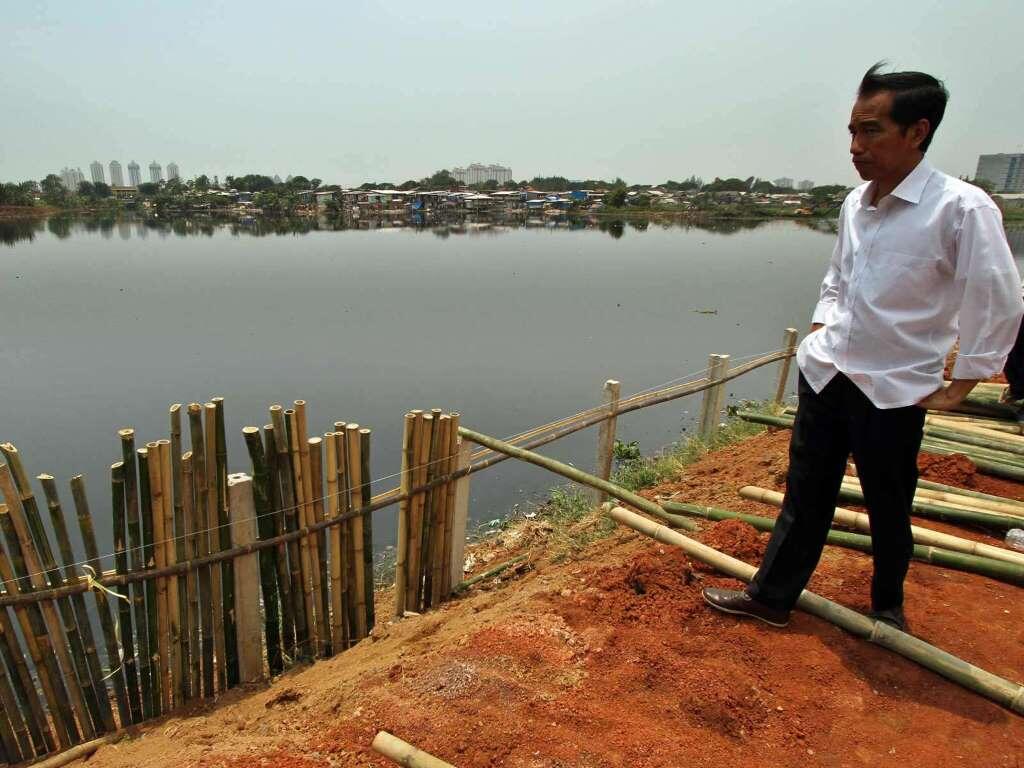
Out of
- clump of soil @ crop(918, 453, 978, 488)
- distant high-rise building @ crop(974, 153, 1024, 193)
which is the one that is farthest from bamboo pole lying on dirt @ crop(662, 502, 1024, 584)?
distant high-rise building @ crop(974, 153, 1024, 193)

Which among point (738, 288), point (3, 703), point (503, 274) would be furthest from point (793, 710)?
point (503, 274)

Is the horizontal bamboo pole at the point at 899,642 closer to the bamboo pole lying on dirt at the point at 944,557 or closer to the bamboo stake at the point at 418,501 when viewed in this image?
the bamboo pole lying on dirt at the point at 944,557

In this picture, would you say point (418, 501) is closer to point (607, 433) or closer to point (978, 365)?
point (607, 433)

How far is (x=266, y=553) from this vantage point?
3164 mm

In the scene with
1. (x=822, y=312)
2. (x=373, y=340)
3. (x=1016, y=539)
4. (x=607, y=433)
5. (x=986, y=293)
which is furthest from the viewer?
(x=373, y=340)

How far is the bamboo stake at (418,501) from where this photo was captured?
3.50m

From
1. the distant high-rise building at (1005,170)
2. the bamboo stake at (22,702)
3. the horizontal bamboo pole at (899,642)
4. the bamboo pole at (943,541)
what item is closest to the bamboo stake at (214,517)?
the bamboo stake at (22,702)

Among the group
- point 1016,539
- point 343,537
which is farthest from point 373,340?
point 1016,539

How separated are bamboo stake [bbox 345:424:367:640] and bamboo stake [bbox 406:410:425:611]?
274mm

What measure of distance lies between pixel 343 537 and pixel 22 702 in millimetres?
1562

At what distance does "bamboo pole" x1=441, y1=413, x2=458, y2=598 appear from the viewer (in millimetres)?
3637

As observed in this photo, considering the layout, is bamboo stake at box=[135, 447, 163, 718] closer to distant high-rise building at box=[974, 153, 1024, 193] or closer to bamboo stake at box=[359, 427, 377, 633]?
bamboo stake at box=[359, 427, 377, 633]

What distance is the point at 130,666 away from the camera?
307 centimetres

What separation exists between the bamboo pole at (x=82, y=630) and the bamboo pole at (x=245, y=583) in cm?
47
